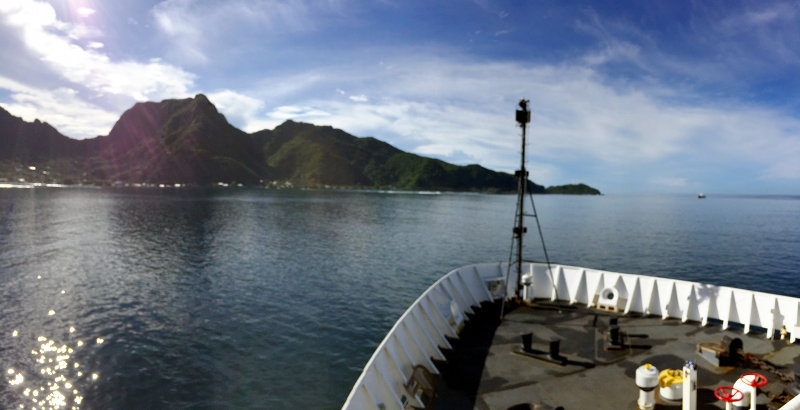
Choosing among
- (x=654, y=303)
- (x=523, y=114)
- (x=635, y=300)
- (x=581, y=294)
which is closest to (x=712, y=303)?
(x=654, y=303)

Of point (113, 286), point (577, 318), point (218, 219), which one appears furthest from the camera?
point (218, 219)

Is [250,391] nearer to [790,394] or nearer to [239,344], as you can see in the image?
[239,344]

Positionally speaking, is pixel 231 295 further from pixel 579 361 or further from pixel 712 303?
pixel 712 303

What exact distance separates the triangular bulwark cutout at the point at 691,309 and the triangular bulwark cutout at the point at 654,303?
3.63ft

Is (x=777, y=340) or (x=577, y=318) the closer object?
(x=777, y=340)

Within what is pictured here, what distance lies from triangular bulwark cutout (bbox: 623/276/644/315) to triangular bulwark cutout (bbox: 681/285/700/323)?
178 cm

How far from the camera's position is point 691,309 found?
18.5 meters

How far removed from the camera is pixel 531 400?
38.5ft

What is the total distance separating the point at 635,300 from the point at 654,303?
2.70 feet

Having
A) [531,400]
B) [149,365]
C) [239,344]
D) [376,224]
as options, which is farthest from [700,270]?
[376,224]

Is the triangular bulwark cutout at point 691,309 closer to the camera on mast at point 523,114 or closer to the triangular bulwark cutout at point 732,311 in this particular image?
the triangular bulwark cutout at point 732,311

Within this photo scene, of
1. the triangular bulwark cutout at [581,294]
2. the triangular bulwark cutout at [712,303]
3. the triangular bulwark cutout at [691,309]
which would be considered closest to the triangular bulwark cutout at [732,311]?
the triangular bulwark cutout at [712,303]

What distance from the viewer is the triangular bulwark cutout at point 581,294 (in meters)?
21.1

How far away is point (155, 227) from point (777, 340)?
9695cm
